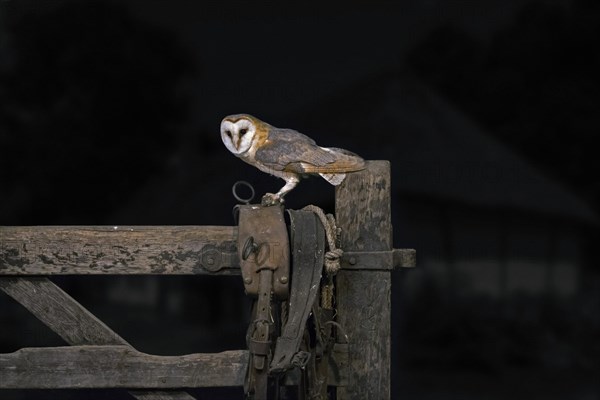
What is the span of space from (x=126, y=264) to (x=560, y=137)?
8.80 meters

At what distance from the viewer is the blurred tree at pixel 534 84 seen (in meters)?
11.2

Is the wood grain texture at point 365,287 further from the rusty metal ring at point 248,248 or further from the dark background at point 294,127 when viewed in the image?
the dark background at point 294,127

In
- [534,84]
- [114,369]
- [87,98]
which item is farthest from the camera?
[534,84]

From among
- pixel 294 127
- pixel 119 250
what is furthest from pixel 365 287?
pixel 294 127

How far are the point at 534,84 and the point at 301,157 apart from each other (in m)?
8.75

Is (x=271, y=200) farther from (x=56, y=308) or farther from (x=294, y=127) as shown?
(x=294, y=127)

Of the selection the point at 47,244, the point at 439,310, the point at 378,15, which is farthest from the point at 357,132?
the point at 47,244

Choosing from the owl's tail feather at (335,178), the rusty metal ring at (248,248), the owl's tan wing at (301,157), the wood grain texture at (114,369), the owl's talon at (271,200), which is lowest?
the wood grain texture at (114,369)

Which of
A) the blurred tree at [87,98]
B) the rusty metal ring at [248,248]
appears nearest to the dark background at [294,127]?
the blurred tree at [87,98]

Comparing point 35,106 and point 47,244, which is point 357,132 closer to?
point 35,106

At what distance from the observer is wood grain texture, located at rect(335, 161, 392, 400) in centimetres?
304

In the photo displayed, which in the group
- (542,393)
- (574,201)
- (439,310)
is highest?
(574,201)

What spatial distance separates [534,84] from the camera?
453 inches

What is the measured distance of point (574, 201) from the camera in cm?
1084
